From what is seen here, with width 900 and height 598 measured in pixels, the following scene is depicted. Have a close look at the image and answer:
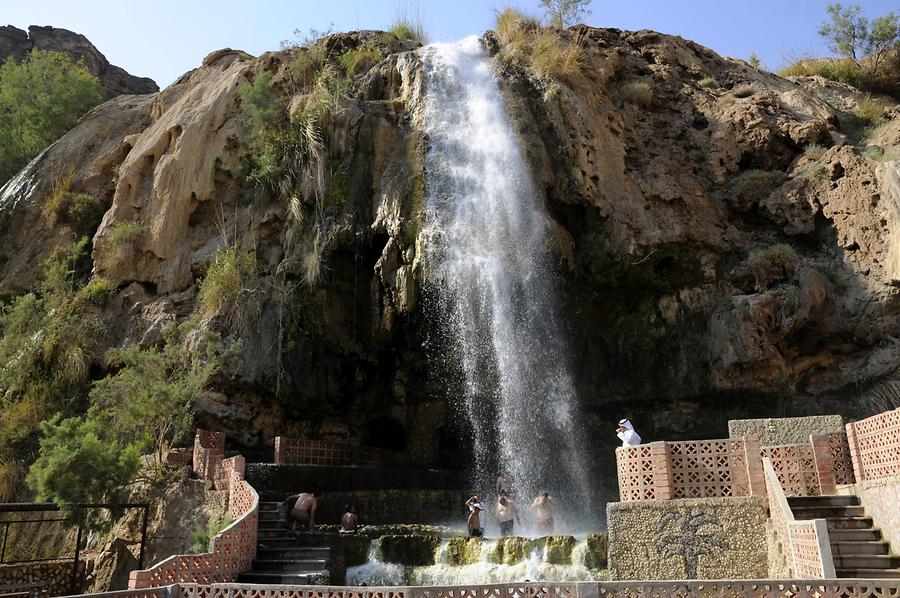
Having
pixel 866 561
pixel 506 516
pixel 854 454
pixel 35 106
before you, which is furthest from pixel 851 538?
pixel 35 106

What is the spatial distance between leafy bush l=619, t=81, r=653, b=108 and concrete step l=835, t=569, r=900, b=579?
53.1 ft

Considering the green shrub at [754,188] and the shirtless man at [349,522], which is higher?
the green shrub at [754,188]

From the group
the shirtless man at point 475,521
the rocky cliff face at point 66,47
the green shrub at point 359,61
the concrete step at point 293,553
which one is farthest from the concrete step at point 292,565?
the rocky cliff face at point 66,47

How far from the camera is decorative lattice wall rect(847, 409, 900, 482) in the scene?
33.2 ft

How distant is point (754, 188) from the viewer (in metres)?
20.1

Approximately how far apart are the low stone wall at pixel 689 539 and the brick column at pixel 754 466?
A: 0.27 m

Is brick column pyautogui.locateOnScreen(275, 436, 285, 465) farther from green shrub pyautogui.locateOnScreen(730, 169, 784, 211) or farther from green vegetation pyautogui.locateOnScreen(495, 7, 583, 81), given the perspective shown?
green shrub pyautogui.locateOnScreen(730, 169, 784, 211)

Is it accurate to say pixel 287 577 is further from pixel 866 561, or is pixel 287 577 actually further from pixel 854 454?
pixel 854 454

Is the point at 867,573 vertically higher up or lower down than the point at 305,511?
lower down

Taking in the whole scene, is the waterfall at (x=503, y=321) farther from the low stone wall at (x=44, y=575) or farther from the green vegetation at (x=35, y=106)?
the green vegetation at (x=35, y=106)

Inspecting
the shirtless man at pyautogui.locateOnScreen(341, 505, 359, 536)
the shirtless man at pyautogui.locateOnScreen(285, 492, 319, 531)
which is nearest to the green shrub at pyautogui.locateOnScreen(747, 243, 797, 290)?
the shirtless man at pyautogui.locateOnScreen(341, 505, 359, 536)

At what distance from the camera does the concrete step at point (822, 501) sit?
10695 millimetres

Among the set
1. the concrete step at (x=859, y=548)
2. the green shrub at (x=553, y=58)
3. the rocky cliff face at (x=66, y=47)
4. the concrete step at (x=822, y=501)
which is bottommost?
the concrete step at (x=859, y=548)

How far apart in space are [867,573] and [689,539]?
2.24m
